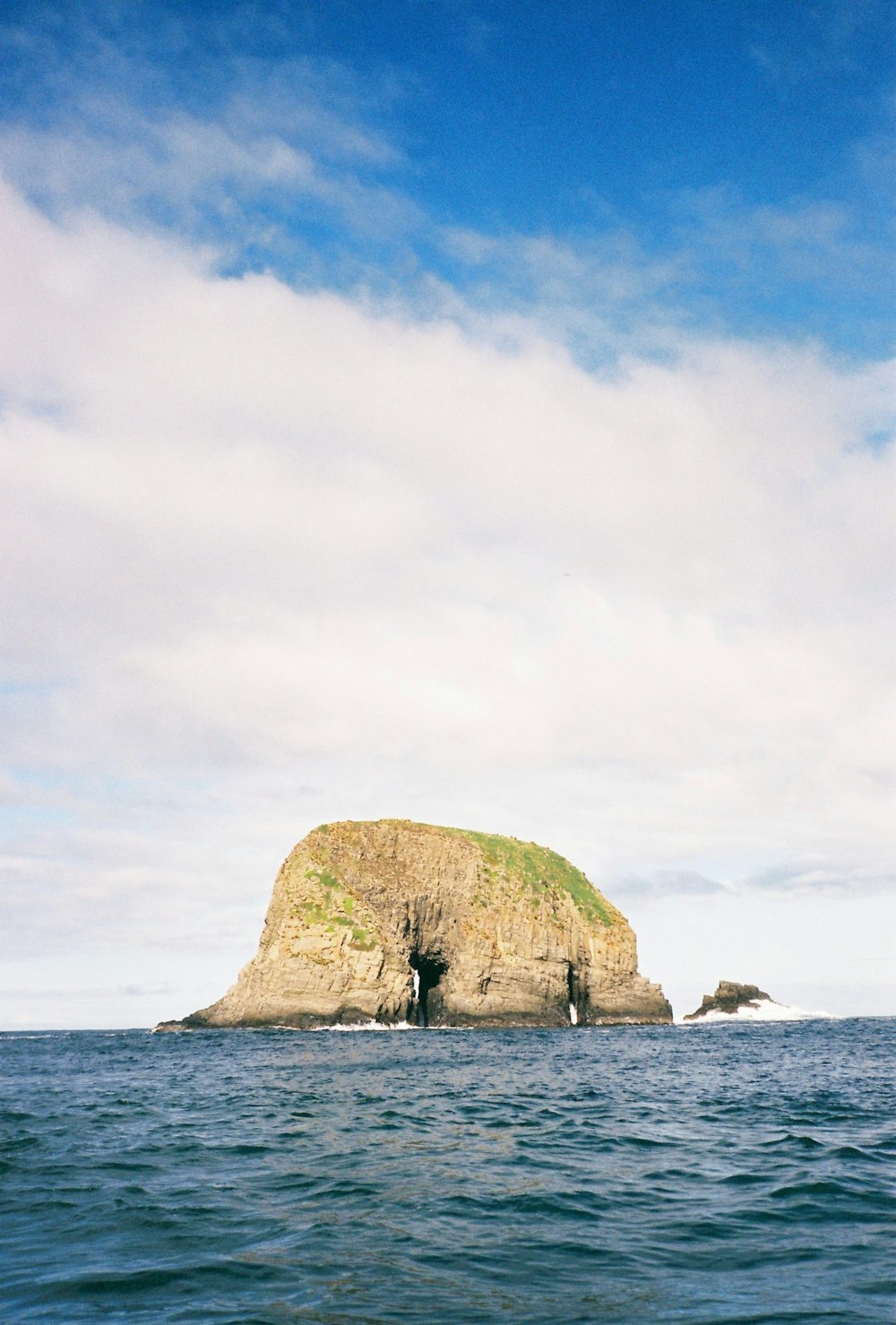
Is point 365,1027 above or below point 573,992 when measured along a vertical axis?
below

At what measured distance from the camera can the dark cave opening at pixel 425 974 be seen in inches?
3743

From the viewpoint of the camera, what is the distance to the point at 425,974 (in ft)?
326

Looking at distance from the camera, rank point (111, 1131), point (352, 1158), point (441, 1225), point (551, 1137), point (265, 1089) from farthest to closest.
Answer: point (265, 1089), point (111, 1131), point (551, 1137), point (352, 1158), point (441, 1225)

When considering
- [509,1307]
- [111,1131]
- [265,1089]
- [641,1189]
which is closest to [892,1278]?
[509,1307]

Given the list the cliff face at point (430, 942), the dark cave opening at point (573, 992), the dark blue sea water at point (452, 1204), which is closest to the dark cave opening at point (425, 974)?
the cliff face at point (430, 942)

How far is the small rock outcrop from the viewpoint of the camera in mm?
114500

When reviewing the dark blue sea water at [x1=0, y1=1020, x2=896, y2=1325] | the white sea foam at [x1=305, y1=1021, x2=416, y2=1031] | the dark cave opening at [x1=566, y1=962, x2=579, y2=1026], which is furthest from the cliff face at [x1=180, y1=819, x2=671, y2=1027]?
the dark blue sea water at [x1=0, y1=1020, x2=896, y2=1325]

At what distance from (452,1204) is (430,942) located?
86030 millimetres

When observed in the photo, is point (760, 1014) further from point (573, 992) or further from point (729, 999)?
point (573, 992)

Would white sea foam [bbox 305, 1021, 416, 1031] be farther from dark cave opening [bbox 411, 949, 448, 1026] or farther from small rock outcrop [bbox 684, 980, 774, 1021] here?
small rock outcrop [bbox 684, 980, 774, 1021]

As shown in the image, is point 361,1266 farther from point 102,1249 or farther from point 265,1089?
point 265,1089

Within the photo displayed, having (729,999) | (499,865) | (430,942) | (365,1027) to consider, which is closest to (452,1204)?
(365,1027)

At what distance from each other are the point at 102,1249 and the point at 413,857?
90.1 meters

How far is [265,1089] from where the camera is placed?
29.3 meters
